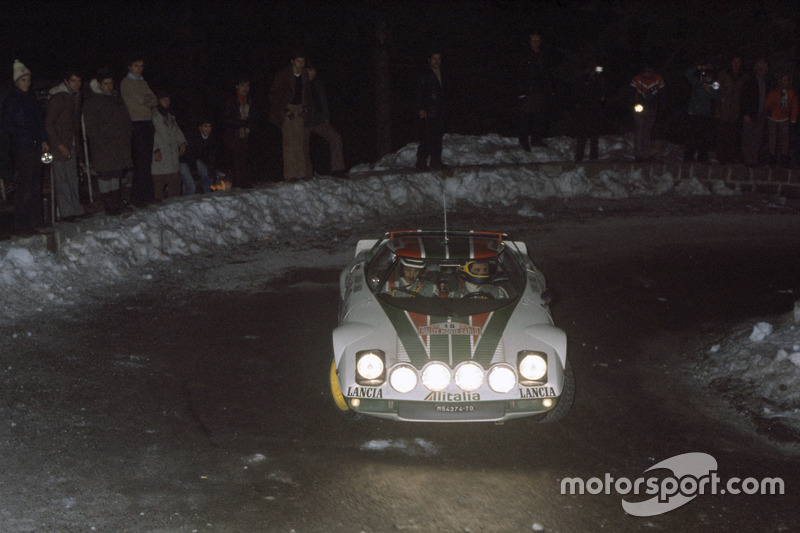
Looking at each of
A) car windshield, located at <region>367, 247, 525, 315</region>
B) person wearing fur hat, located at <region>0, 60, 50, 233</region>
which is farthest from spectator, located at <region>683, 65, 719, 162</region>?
person wearing fur hat, located at <region>0, 60, 50, 233</region>

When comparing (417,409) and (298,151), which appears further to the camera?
(298,151)

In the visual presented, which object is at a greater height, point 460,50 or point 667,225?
point 460,50

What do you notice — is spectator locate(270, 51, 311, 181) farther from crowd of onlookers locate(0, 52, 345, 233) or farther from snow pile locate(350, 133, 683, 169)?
snow pile locate(350, 133, 683, 169)

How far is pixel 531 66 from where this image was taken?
16.5 meters

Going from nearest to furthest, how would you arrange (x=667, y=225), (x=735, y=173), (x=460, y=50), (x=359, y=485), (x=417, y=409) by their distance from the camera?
(x=359, y=485) → (x=417, y=409) → (x=667, y=225) → (x=735, y=173) → (x=460, y=50)

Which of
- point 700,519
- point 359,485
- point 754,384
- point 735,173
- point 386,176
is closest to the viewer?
point 700,519

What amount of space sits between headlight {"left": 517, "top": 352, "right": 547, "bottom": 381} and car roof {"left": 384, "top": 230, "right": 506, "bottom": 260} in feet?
4.58

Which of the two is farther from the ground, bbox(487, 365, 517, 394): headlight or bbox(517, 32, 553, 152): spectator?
bbox(517, 32, 553, 152): spectator

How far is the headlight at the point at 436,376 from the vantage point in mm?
5758

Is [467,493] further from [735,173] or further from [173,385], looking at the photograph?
[735,173]

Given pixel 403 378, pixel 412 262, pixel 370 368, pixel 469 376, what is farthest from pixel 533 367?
pixel 412 262

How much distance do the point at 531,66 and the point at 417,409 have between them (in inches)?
477

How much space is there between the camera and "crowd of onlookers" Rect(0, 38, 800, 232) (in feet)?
34.4

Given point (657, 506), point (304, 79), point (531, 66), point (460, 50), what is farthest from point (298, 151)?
point (460, 50)
